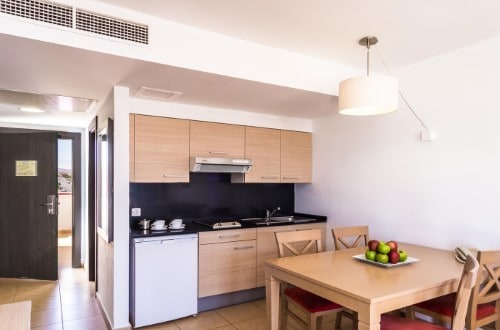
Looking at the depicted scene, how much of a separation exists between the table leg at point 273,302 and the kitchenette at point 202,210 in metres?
1.04

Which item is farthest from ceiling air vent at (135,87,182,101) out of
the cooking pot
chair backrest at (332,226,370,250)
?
chair backrest at (332,226,370,250)

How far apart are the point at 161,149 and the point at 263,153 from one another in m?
1.22

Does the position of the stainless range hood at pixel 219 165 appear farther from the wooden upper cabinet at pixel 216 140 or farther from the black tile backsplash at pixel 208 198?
the black tile backsplash at pixel 208 198

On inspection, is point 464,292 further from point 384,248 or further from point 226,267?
point 226,267

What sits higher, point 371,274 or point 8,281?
point 371,274

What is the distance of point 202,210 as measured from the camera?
12.8 feet

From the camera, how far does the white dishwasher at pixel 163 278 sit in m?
2.93

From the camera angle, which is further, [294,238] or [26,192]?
[26,192]

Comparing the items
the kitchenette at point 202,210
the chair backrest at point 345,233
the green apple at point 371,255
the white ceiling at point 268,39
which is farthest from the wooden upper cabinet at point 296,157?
the green apple at point 371,255

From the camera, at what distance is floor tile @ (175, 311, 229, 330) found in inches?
119

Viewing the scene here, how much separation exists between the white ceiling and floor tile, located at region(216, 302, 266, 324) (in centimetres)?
210

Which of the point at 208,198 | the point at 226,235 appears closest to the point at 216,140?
the point at 208,198

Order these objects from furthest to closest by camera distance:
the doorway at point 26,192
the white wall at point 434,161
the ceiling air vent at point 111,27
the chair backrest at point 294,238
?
the doorway at point 26,192 → the chair backrest at point 294,238 → the white wall at point 434,161 → the ceiling air vent at point 111,27

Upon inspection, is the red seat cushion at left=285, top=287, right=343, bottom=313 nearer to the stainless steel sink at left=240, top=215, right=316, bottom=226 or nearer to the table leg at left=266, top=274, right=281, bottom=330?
the table leg at left=266, top=274, right=281, bottom=330
